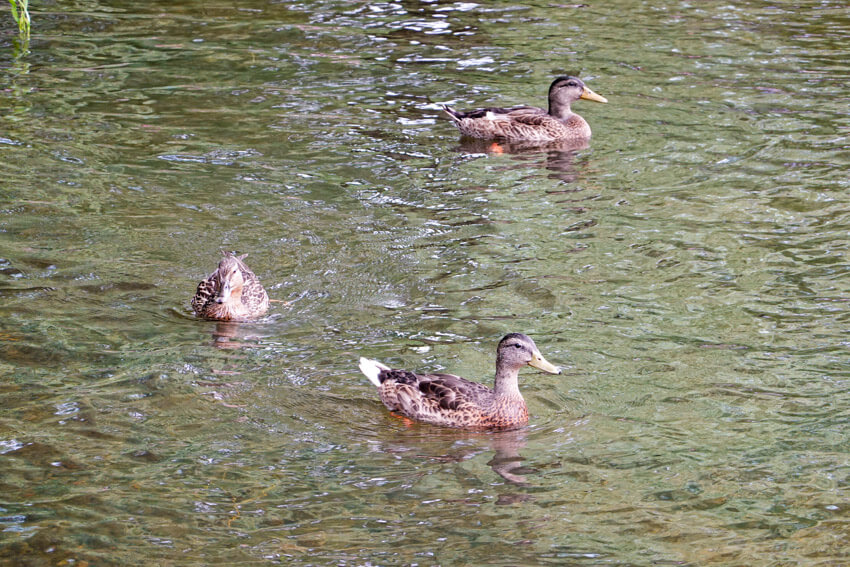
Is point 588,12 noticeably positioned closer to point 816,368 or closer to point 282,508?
point 816,368

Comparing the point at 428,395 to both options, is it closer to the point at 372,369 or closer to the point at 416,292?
the point at 372,369

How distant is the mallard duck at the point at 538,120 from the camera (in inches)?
576

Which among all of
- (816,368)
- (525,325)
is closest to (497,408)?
(525,325)

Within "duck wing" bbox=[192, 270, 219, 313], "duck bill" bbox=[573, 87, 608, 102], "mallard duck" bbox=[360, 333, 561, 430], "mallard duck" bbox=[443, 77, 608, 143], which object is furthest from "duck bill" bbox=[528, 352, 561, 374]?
"duck bill" bbox=[573, 87, 608, 102]

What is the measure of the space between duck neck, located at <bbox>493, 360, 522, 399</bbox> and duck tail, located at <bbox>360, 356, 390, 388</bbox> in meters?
0.82

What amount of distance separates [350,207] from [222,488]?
5.52m

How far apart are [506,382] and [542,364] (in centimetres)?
29

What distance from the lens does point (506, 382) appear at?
27.7ft

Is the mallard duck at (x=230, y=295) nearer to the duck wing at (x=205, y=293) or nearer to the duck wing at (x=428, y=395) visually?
the duck wing at (x=205, y=293)

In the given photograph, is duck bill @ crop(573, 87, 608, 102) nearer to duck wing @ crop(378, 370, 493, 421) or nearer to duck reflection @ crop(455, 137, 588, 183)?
duck reflection @ crop(455, 137, 588, 183)

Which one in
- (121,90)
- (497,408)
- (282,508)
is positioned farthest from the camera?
(121,90)

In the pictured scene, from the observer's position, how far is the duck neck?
8.45 metres

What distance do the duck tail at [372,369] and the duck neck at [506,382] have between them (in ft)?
2.69

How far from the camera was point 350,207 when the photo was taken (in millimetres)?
12438
